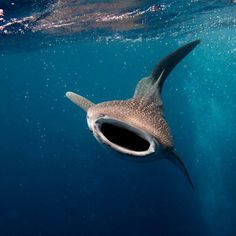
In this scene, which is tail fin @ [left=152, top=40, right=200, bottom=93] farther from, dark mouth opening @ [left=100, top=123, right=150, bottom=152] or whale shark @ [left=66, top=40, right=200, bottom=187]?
dark mouth opening @ [left=100, top=123, right=150, bottom=152]

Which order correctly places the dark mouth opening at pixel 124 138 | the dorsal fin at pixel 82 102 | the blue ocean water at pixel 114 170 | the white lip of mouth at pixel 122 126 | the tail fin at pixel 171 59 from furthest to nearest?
the blue ocean water at pixel 114 170, the dorsal fin at pixel 82 102, the tail fin at pixel 171 59, the dark mouth opening at pixel 124 138, the white lip of mouth at pixel 122 126

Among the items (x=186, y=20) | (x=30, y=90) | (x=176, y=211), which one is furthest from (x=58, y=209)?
(x=30, y=90)

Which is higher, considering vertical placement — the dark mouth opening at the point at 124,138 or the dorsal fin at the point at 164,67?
the dorsal fin at the point at 164,67

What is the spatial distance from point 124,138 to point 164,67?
3.04 ft

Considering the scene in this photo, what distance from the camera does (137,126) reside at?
2828 mm

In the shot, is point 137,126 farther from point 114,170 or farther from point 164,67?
point 114,170

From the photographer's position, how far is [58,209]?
109 ft

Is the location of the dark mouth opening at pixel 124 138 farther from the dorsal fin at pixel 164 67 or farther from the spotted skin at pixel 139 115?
the dorsal fin at pixel 164 67

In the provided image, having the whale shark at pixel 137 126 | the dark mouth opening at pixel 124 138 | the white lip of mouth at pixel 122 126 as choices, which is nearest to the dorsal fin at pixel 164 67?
the whale shark at pixel 137 126

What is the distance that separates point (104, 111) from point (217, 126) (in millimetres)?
54491

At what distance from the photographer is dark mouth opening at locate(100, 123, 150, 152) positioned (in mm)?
3105

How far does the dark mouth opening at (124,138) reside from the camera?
10.2 feet

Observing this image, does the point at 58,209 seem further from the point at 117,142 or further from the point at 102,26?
the point at 117,142

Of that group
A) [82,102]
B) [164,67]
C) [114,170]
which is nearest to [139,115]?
[164,67]
